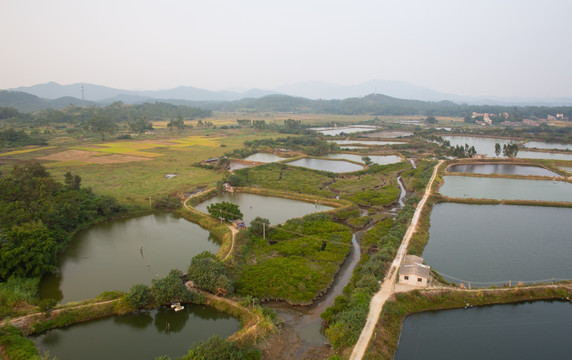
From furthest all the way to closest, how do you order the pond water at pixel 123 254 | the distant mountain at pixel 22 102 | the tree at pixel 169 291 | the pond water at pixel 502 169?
the distant mountain at pixel 22 102, the pond water at pixel 502 169, the pond water at pixel 123 254, the tree at pixel 169 291

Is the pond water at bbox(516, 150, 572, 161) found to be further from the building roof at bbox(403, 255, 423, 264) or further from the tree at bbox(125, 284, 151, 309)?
the tree at bbox(125, 284, 151, 309)

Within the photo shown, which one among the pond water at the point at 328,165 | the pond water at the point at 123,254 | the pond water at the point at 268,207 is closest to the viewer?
the pond water at the point at 123,254

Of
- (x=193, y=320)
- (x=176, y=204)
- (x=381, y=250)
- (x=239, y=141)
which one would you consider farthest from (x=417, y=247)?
(x=239, y=141)

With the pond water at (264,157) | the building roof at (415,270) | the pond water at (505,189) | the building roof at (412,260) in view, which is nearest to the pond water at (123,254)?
the building roof at (415,270)

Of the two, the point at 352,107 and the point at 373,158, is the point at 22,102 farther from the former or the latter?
the point at 373,158

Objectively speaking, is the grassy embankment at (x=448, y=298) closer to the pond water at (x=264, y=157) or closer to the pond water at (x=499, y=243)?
the pond water at (x=499, y=243)

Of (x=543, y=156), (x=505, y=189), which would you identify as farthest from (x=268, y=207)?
(x=543, y=156)
